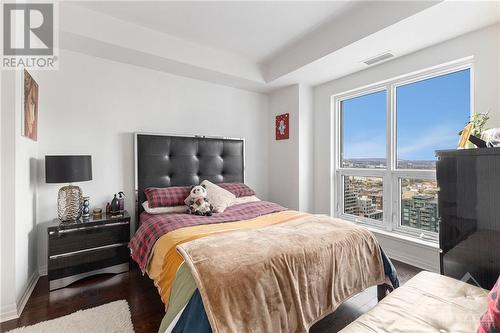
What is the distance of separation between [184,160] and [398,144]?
9.19ft

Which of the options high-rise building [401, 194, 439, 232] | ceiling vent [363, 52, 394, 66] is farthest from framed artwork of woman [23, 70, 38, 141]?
high-rise building [401, 194, 439, 232]

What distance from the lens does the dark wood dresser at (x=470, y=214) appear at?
149 cm

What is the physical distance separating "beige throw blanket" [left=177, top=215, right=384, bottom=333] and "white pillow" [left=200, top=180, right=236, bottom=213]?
962 mm

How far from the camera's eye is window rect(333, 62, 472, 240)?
2.58 metres

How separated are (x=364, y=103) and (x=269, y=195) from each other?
6.92 ft

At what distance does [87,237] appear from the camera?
7.84 ft

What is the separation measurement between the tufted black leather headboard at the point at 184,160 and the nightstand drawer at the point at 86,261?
20.7 inches

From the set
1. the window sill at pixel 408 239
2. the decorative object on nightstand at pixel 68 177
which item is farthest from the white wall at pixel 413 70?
the decorative object on nightstand at pixel 68 177

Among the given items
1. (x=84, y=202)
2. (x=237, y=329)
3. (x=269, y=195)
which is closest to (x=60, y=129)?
(x=84, y=202)

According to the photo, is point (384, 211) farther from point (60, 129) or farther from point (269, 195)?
point (60, 129)

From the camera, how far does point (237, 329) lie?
1191 mm

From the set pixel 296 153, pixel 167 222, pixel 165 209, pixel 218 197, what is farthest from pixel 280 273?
pixel 296 153

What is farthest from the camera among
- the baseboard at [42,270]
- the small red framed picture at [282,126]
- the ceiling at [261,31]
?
the small red framed picture at [282,126]

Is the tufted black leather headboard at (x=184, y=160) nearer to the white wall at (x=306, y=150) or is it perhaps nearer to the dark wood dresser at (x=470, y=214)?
the white wall at (x=306, y=150)
